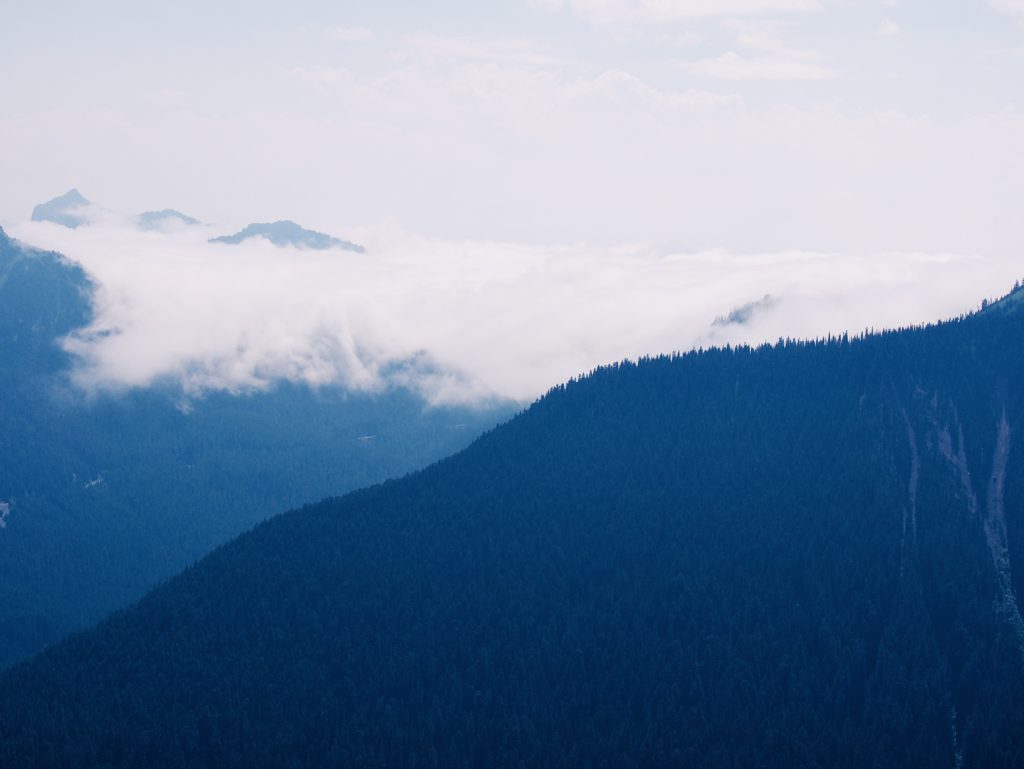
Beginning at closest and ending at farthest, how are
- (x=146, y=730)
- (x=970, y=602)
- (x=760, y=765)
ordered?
1. (x=760, y=765)
2. (x=146, y=730)
3. (x=970, y=602)

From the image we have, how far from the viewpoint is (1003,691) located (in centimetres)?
17712

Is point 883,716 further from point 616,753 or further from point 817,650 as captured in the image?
point 616,753

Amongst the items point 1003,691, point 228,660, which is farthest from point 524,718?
point 1003,691

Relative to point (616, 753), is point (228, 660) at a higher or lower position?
higher

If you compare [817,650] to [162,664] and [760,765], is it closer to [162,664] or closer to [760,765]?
[760,765]

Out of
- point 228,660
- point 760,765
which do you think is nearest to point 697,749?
point 760,765

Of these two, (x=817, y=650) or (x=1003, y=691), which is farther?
(x=817, y=650)

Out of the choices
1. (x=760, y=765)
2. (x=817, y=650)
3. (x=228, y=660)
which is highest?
(x=228, y=660)

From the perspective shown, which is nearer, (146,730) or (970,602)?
(146,730)

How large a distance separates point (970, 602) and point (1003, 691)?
779 inches

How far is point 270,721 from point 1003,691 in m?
111

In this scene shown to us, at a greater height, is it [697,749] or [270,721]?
[270,721]

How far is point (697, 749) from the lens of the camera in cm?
17112

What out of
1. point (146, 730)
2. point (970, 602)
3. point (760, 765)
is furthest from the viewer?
point (970, 602)
